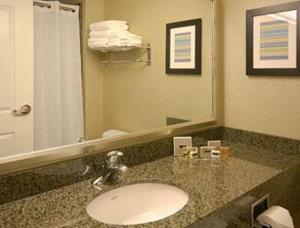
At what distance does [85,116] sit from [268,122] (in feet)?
3.33

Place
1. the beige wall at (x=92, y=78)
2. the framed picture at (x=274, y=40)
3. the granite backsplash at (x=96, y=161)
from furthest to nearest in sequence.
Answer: the framed picture at (x=274, y=40), the beige wall at (x=92, y=78), the granite backsplash at (x=96, y=161)

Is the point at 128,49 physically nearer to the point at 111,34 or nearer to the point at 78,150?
the point at 111,34

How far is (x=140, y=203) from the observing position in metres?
1.27

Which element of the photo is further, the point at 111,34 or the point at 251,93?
the point at 251,93

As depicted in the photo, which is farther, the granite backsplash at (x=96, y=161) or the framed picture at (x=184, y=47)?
the framed picture at (x=184, y=47)

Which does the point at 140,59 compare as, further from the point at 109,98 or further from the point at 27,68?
the point at 27,68

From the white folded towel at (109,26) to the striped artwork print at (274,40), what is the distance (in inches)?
29.9

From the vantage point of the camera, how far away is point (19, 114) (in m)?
1.16

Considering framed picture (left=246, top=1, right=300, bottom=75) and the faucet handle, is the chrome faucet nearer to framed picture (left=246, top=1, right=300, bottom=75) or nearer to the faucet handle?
the faucet handle

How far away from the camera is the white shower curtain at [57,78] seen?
1.21m

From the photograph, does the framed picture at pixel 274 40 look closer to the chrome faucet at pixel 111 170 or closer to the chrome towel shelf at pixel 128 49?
the chrome towel shelf at pixel 128 49

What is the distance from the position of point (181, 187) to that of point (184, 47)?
946 millimetres

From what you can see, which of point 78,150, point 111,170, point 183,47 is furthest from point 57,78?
point 183,47

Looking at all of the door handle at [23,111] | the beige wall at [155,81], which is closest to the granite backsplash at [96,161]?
the beige wall at [155,81]
